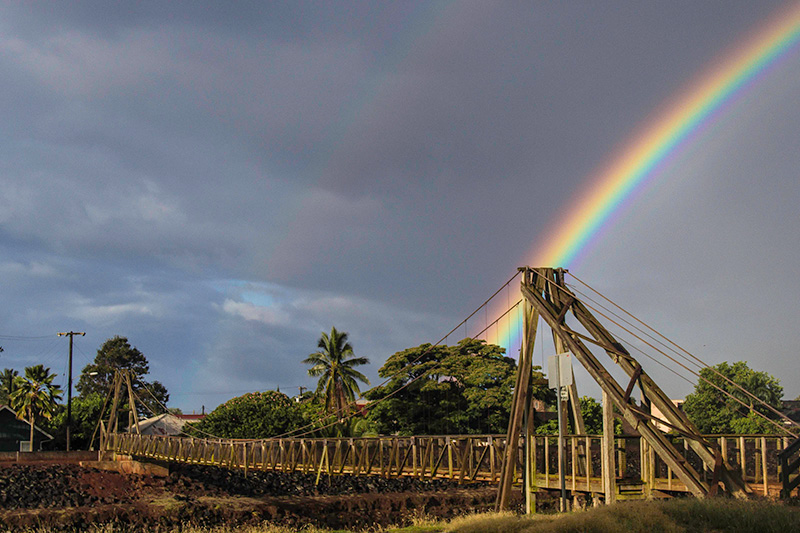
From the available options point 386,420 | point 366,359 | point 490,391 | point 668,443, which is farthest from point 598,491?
point 366,359

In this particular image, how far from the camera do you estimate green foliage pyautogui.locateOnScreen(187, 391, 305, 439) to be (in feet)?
154

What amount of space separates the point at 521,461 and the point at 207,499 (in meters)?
23.6

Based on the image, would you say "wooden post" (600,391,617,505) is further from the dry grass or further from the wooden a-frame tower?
the dry grass

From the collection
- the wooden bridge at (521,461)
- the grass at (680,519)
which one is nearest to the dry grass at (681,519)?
the grass at (680,519)

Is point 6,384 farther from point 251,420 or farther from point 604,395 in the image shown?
point 604,395

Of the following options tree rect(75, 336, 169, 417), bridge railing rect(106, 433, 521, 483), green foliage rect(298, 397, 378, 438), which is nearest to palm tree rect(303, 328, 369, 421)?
green foliage rect(298, 397, 378, 438)

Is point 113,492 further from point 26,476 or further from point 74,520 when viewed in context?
point 74,520

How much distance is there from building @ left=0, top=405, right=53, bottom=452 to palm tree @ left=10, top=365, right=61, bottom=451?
738 mm

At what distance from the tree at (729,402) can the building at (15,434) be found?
161 ft

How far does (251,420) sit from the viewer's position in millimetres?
47344

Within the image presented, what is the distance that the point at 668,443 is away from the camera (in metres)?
14.4

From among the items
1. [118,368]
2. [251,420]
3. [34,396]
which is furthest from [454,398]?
[118,368]

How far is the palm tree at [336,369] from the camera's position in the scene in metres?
59.2

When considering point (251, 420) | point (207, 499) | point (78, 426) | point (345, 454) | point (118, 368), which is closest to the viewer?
point (345, 454)
